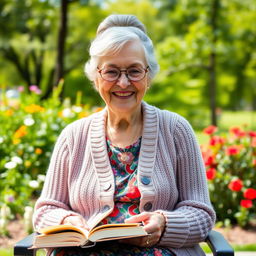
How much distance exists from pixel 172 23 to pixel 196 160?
86.4ft

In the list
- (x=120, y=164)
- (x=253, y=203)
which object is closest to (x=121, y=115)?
(x=120, y=164)

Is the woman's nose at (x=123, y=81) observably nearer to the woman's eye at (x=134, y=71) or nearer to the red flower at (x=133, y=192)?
the woman's eye at (x=134, y=71)

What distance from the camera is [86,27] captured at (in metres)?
21.2

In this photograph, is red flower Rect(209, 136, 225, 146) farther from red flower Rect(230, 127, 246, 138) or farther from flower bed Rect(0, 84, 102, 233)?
flower bed Rect(0, 84, 102, 233)

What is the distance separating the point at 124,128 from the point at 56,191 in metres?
0.50

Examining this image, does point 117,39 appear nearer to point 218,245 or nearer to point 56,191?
point 56,191

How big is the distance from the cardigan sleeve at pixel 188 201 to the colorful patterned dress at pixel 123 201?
0.12m

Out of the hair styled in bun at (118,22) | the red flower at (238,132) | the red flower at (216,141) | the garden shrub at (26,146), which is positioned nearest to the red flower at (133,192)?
the hair styled in bun at (118,22)

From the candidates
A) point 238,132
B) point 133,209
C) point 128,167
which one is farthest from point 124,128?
point 238,132

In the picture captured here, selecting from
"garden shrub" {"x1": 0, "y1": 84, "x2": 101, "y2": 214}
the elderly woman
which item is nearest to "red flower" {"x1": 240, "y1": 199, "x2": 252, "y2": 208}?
"garden shrub" {"x1": 0, "y1": 84, "x2": 101, "y2": 214}

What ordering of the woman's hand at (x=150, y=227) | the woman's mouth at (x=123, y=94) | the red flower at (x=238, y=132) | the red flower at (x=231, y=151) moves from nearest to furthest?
1. the woman's hand at (x=150, y=227)
2. the woman's mouth at (x=123, y=94)
3. the red flower at (x=231, y=151)
4. the red flower at (x=238, y=132)

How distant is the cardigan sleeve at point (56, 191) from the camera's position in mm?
2367

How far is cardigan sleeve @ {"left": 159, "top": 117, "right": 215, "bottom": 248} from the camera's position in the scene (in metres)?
2.21

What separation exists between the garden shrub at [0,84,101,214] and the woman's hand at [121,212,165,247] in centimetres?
247
